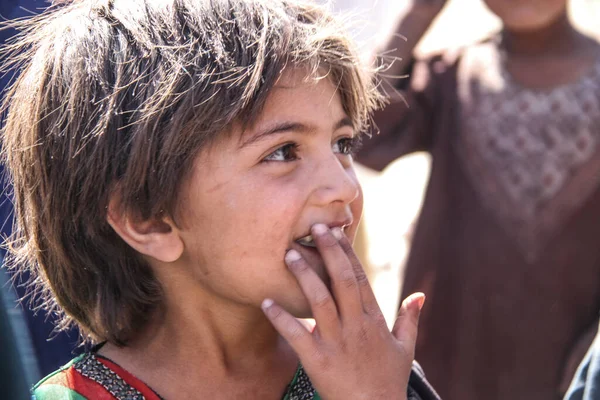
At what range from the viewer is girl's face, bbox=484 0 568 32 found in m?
2.95

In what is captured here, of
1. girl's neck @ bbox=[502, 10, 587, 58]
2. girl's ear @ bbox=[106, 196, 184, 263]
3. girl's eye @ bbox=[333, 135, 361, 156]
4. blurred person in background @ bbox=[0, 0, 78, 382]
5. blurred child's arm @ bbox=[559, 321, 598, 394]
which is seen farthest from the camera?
girl's neck @ bbox=[502, 10, 587, 58]

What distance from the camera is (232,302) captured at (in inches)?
77.2

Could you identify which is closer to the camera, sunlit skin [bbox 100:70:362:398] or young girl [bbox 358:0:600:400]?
sunlit skin [bbox 100:70:362:398]

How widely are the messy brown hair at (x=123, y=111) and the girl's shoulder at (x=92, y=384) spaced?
0.32ft

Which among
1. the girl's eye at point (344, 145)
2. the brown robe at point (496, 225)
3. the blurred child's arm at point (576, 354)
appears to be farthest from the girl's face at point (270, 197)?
the blurred child's arm at point (576, 354)

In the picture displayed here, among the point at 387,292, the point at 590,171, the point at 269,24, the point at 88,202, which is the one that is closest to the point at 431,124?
the point at 590,171

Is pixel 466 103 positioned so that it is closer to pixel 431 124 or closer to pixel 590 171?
pixel 431 124

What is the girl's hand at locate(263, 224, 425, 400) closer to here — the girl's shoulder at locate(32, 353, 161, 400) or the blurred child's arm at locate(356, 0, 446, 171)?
the girl's shoulder at locate(32, 353, 161, 400)

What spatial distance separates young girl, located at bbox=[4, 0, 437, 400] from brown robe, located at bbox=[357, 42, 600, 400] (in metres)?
1.13

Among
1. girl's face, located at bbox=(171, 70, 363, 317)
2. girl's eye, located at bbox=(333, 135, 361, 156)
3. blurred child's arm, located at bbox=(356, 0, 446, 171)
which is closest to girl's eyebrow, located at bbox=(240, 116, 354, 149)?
girl's face, located at bbox=(171, 70, 363, 317)

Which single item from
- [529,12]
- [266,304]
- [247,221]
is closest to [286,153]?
[247,221]

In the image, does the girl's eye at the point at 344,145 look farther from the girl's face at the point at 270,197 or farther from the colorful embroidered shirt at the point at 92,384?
the colorful embroidered shirt at the point at 92,384

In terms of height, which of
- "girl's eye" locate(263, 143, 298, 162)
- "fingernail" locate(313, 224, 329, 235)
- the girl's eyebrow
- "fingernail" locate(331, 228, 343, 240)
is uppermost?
the girl's eyebrow

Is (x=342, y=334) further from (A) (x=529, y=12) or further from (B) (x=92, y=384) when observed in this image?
(A) (x=529, y=12)
